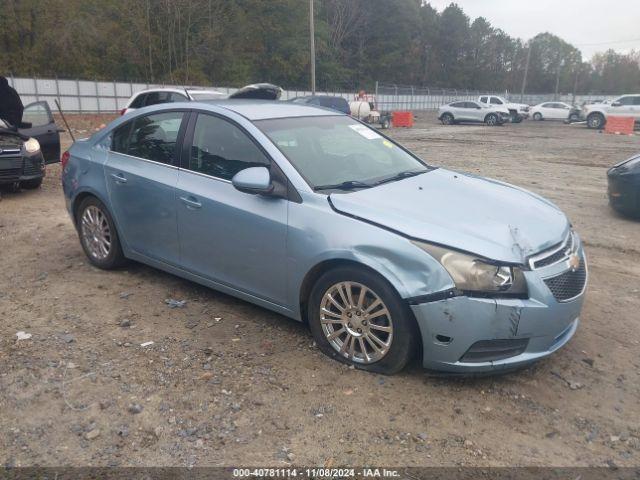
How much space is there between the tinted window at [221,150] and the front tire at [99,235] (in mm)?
1273

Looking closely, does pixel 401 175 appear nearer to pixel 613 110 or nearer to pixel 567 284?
pixel 567 284

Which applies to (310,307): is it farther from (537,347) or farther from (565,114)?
(565,114)

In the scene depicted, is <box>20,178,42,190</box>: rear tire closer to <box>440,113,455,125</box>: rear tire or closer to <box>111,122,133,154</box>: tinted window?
<box>111,122,133,154</box>: tinted window

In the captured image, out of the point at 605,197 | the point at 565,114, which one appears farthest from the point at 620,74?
the point at 605,197

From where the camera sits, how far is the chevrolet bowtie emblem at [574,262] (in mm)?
3407

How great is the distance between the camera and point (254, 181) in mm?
3646

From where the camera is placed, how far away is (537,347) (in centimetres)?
323

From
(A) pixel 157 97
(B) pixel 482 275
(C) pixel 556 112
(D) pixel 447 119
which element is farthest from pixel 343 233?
(C) pixel 556 112

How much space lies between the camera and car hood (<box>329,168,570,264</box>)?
3.18m

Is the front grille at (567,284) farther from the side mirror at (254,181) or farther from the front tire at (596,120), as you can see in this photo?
the front tire at (596,120)

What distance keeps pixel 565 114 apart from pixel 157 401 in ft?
130

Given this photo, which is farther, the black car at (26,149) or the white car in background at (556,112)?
the white car in background at (556,112)

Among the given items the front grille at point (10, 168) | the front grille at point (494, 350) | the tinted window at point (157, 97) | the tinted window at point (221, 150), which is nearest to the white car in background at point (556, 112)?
the tinted window at point (157, 97)

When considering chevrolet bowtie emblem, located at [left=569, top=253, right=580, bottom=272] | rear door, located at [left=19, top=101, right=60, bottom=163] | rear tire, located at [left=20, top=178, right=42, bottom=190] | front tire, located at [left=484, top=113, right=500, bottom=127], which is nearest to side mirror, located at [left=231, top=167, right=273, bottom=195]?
chevrolet bowtie emblem, located at [left=569, top=253, right=580, bottom=272]
